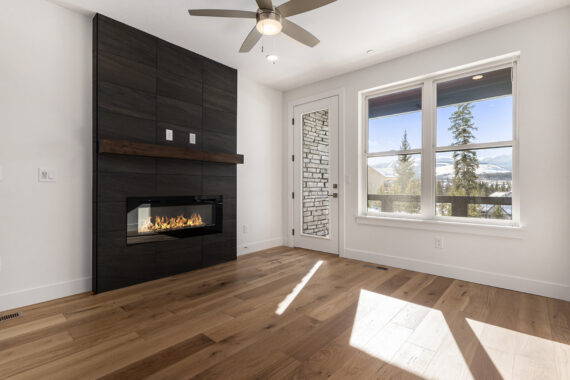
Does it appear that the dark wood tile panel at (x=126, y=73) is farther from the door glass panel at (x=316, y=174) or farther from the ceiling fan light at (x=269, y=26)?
the door glass panel at (x=316, y=174)

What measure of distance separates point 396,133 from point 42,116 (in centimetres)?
377

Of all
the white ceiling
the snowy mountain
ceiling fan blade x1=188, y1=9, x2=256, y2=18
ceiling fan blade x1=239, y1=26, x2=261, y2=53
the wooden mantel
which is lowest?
the snowy mountain

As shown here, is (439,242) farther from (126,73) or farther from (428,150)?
(126,73)

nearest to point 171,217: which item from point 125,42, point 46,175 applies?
point 46,175

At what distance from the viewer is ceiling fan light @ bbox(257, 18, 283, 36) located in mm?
2193

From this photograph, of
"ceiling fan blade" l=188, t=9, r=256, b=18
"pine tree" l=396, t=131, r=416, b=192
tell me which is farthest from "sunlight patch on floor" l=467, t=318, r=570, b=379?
"ceiling fan blade" l=188, t=9, r=256, b=18

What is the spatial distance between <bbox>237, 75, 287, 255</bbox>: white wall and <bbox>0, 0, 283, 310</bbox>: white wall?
1.92 m

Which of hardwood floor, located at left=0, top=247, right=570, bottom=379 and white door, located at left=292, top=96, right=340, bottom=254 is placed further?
white door, located at left=292, top=96, right=340, bottom=254

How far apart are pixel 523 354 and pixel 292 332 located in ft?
4.66

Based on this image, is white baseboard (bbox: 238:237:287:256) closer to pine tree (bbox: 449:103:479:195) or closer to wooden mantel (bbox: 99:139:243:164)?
wooden mantel (bbox: 99:139:243:164)

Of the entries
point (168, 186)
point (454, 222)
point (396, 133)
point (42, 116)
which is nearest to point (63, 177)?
point (42, 116)

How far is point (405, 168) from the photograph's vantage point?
367 centimetres

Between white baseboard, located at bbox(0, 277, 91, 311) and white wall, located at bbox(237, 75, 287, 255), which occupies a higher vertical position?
white wall, located at bbox(237, 75, 287, 255)

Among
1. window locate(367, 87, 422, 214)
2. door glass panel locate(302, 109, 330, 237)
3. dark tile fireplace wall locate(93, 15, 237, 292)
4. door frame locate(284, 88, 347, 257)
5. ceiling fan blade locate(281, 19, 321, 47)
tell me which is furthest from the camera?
door glass panel locate(302, 109, 330, 237)
